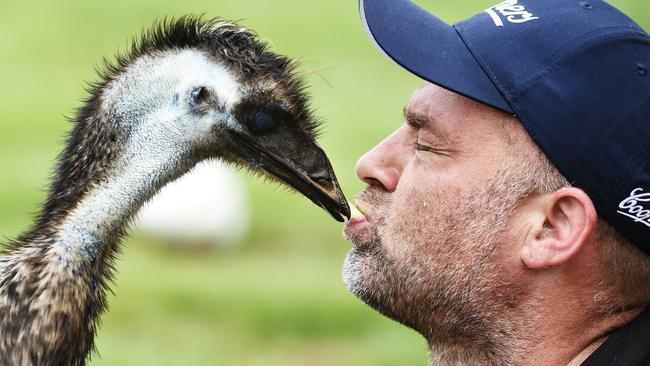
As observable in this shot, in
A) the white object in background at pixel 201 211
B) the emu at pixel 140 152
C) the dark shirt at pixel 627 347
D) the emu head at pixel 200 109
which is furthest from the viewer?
the white object in background at pixel 201 211

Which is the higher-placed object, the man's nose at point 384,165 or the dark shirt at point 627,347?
the man's nose at point 384,165

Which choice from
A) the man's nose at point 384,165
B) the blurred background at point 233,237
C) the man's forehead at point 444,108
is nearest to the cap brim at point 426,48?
the man's forehead at point 444,108

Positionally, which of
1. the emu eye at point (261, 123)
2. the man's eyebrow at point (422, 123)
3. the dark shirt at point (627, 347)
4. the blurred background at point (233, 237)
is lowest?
the blurred background at point (233, 237)

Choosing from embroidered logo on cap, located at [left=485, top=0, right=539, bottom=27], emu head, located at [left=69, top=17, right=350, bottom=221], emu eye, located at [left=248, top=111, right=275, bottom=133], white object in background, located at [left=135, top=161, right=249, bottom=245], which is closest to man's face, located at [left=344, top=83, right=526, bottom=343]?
embroidered logo on cap, located at [left=485, top=0, right=539, bottom=27]

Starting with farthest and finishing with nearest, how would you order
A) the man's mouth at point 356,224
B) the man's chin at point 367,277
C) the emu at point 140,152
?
the emu at point 140,152
the man's mouth at point 356,224
the man's chin at point 367,277

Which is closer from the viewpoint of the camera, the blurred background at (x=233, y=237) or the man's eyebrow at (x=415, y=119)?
the man's eyebrow at (x=415, y=119)

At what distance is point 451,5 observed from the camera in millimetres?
22875

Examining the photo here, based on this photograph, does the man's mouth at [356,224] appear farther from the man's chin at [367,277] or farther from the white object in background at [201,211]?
the white object in background at [201,211]

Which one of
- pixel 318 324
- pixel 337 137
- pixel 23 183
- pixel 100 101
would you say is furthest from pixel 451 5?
pixel 100 101

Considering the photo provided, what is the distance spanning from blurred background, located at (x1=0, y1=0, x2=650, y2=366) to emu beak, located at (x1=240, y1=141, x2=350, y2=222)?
7.71ft

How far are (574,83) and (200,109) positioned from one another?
1.55 meters

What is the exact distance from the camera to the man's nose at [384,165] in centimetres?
557

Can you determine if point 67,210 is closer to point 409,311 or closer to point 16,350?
point 16,350

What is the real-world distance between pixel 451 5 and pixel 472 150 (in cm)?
1767
